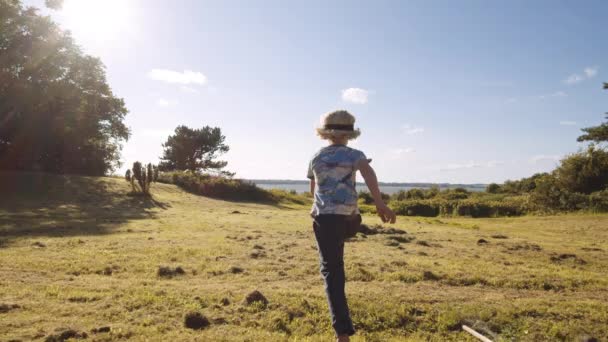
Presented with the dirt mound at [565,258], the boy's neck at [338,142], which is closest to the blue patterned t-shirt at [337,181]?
the boy's neck at [338,142]

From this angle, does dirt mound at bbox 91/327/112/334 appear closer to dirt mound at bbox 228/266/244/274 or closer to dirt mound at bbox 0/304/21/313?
dirt mound at bbox 0/304/21/313

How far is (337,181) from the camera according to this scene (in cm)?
370

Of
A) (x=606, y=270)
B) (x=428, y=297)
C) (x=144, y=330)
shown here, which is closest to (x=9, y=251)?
(x=144, y=330)

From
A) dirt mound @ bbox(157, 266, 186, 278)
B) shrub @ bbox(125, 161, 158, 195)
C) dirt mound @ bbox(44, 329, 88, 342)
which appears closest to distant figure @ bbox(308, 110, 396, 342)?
dirt mound @ bbox(44, 329, 88, 342)

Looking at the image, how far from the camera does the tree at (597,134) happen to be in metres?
26.0

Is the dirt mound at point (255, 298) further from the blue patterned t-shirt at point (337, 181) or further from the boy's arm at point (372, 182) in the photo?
the boy's arm at point (372, 182)

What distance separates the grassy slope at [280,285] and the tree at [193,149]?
42.4 m

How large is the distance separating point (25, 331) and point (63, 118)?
85.3ft

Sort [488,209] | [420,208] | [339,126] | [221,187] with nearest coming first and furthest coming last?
[339,126] < [488,209] < [420,208] < [221,187]

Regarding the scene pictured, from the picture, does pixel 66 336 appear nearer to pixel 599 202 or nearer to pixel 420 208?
pixel 599 202

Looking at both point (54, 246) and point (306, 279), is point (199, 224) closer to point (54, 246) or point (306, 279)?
point (54, 246)

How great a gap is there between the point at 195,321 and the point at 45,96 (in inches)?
1012

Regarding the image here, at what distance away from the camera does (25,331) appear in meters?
3.81

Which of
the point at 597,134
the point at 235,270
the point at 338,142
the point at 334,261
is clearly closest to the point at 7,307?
the point at 235,270
